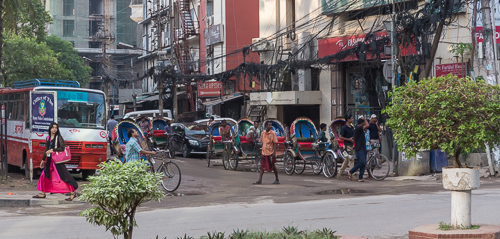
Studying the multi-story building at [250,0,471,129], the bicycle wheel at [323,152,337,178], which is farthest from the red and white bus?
the multi-story building at [250,0,471,129]

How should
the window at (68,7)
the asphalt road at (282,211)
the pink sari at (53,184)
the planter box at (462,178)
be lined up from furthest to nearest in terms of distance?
the window at (68,7) < the pink sari at (53,184) < the asphalt road at (282,211) < the planter box at (462,178)

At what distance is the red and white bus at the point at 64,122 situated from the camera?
17.5 metres

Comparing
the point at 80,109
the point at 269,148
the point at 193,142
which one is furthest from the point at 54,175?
the point at 193,142

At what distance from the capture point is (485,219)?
31.4 feet

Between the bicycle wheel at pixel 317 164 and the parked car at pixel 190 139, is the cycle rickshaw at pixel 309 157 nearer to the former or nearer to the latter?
the bicycle wheel at pixel 317 164

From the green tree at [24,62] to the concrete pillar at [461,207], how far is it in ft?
119

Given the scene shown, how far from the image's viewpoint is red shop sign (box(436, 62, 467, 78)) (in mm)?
21891

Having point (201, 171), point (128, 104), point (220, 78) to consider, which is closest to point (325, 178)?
point (201, 171)

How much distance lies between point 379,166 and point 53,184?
30.2ft

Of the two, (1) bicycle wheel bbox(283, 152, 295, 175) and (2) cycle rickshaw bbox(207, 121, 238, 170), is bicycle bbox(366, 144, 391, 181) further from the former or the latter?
(2) cycle rickshaw bbox(207, 121, 238, 170)

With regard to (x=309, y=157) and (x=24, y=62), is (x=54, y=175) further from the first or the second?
(x=24, y=62)

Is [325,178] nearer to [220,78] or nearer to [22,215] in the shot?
[22,215]

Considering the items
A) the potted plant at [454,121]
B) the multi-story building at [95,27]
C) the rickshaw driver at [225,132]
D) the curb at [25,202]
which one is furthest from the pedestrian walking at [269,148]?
the multi-story building at [95,27]

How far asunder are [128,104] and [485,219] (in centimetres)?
5404
